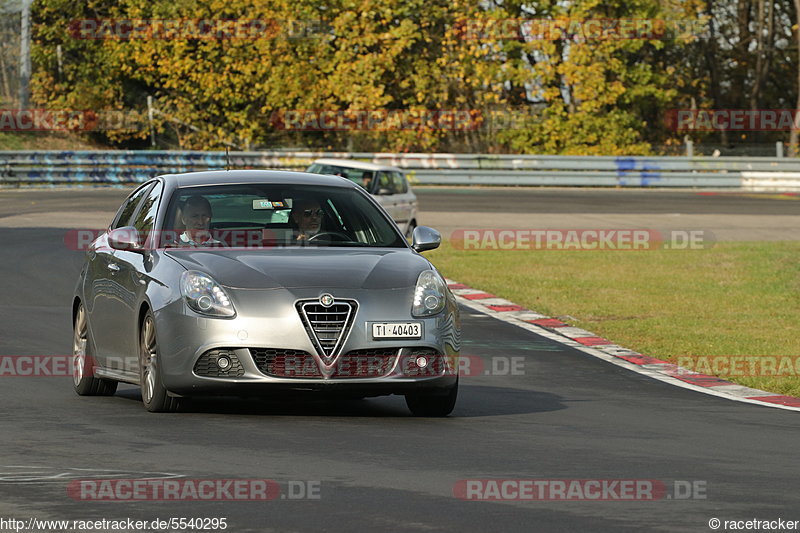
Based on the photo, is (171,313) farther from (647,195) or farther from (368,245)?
(647,195)

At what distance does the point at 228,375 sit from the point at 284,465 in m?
1.62

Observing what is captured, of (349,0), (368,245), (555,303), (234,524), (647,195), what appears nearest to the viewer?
(234,524)

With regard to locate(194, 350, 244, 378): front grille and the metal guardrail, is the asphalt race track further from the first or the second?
the metal guardrail

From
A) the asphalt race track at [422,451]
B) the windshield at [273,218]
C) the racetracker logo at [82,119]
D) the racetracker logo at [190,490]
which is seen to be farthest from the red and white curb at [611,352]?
the racetracker logo at [82,119]

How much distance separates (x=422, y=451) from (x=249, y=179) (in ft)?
9.94

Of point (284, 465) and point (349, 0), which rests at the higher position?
point (349, 0)

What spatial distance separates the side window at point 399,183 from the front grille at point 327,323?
63.2 ft

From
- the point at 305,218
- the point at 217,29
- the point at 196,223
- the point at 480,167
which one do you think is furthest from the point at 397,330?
the point at 217,29

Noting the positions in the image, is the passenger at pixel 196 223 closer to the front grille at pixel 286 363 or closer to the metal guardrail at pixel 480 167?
the front grille at pixel 286 363

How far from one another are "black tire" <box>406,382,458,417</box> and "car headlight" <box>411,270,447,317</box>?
1.89ft

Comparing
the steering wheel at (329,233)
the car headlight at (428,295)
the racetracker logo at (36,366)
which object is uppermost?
the steering wheel at (329,233)

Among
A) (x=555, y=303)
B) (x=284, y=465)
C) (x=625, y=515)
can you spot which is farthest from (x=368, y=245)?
(x=555, y=303)

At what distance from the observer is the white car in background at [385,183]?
90.6 feet

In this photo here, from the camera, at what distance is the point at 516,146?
49719 millimetres
